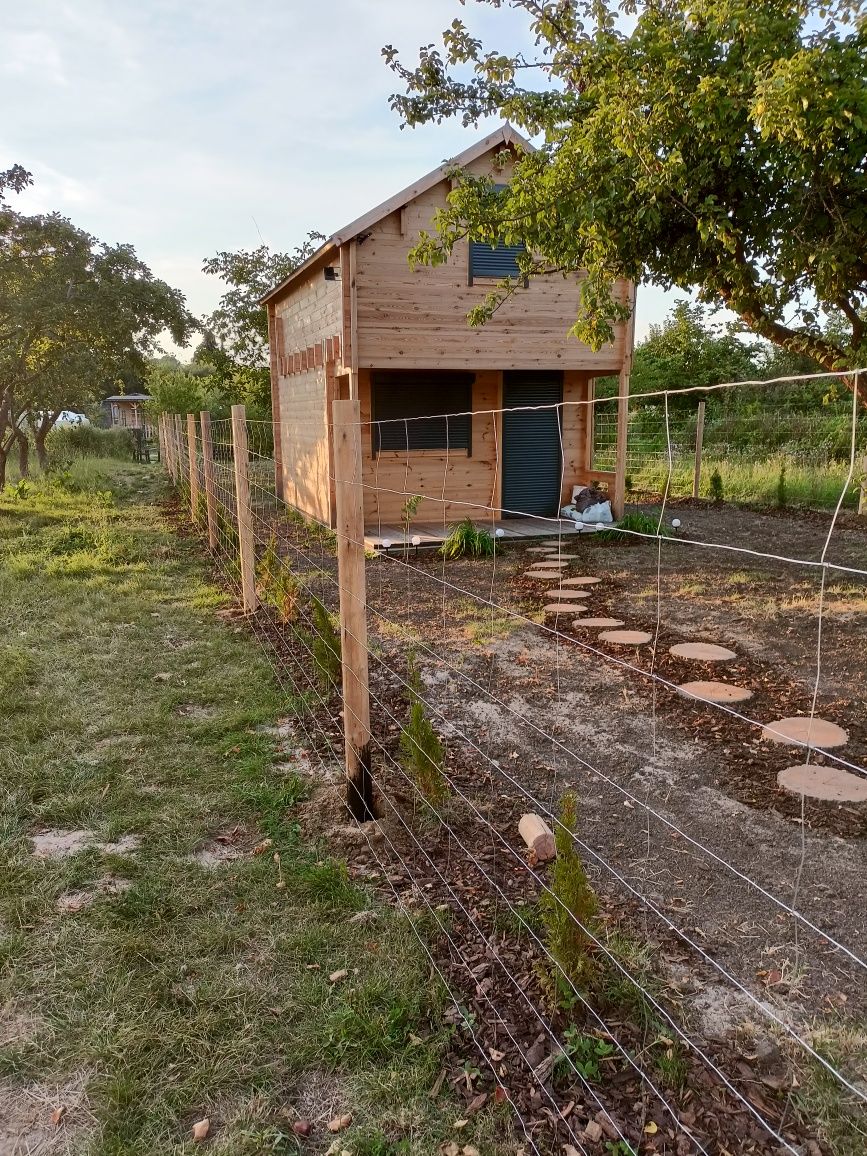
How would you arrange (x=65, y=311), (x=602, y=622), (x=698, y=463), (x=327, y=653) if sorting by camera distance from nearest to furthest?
(x=327, y=653) → (x=602, y=622) → (x=698, y=463) → (x=65, y=311)

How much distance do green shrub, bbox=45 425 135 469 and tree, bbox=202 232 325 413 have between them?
618cm

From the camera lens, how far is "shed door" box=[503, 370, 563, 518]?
1115 centimetres

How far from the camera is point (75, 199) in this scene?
1503 cm

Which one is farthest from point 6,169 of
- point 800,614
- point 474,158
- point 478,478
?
point 800,614

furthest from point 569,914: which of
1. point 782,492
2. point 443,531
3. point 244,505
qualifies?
point 782,492

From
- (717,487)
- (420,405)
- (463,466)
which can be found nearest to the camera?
(420,405)

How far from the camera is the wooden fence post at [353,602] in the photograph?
3.01 meters

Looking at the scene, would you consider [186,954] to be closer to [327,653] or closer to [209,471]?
[327,653]

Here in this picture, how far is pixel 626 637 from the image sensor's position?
544 centimetres

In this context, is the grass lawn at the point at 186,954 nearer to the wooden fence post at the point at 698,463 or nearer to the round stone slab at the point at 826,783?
the round stone slab at the point at 826,783

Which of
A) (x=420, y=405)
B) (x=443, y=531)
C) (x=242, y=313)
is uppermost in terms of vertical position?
(x=242, y=313)

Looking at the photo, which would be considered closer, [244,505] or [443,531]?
[244,505]

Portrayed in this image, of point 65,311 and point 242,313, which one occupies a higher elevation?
point 242,313

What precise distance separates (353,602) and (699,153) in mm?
4186
